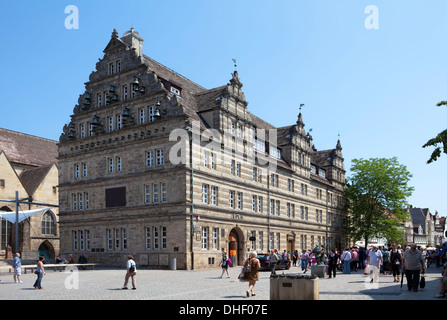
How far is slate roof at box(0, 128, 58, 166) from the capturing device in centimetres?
5812

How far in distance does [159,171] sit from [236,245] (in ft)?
34.3

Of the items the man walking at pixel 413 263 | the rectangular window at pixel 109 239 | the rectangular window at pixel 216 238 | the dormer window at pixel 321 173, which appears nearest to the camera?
the man walking at pixel 413 263

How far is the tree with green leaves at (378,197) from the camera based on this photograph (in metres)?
60.0

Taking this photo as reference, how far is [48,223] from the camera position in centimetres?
5416

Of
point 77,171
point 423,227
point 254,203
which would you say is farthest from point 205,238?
point 423,227

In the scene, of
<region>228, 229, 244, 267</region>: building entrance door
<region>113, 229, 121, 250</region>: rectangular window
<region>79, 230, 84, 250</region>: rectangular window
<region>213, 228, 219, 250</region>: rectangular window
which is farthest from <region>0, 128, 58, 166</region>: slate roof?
<region>213, 228, 219, 250</region>: rectangular window

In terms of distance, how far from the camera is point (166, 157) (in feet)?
117

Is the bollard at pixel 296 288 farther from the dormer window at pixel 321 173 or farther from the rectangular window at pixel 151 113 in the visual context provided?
the dormer window at pixel 321 173

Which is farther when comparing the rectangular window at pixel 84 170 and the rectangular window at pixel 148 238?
the rectangular window at pixel 84 170

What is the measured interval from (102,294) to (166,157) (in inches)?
735

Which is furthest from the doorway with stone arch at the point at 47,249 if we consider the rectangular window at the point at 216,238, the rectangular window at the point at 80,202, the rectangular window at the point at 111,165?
the rectangular window at the point at 216,238

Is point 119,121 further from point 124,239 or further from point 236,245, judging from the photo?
point 236,245

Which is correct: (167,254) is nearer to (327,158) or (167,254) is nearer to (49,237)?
(49,237)
